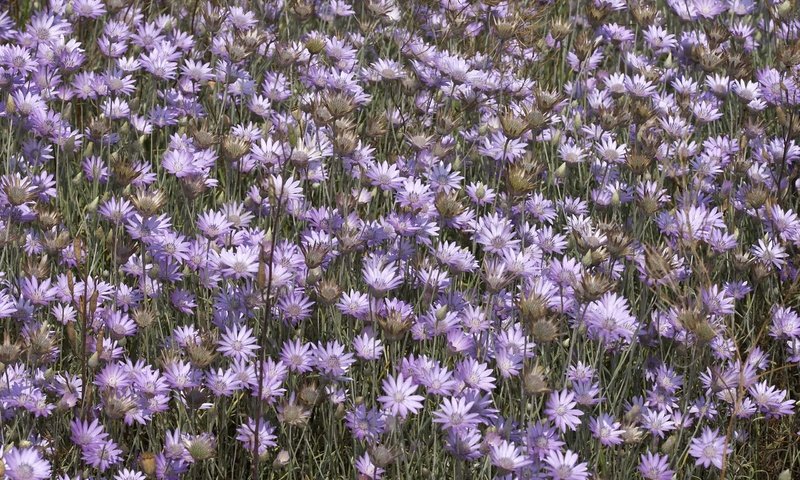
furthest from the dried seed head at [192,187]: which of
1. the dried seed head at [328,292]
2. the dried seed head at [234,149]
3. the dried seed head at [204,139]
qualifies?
the dried seed head at [328,292]

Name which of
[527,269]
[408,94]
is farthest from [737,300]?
[408,94]

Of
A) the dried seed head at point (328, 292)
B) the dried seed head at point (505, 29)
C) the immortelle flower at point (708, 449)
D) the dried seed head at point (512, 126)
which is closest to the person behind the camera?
the immortelle flower at point (708, 449)

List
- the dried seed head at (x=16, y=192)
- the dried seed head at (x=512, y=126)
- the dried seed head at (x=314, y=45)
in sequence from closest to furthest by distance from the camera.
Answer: the dried seed head at (x=16, y=192) → the dried seed head at (x=512, y=126) → the dried seed head at (x=314, y=45)

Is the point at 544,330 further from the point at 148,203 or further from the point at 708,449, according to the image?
the point at 148,203

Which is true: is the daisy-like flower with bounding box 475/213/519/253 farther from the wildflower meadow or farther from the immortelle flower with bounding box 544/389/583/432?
the immortelle flower with bounding box 544/389/583/432

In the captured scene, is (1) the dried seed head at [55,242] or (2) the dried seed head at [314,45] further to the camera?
(2) the dried seed head at [314,45]

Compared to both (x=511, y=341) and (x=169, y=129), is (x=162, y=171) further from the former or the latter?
(x=511, y=341)

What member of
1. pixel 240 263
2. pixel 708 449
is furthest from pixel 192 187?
pixel 708 449

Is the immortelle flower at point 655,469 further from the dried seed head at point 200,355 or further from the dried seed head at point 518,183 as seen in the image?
the dried seed head at point 200,355
